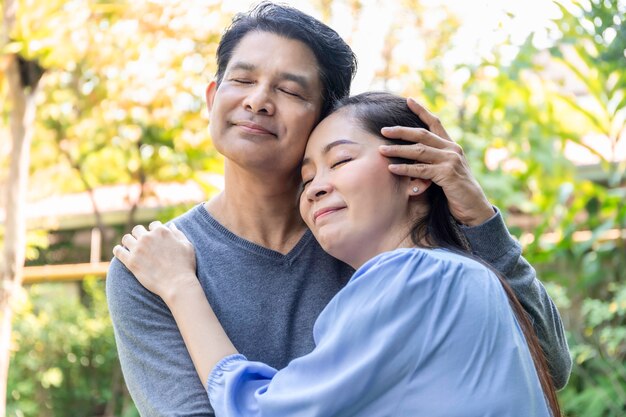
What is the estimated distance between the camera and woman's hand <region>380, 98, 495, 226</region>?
6.08ft

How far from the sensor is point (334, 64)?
214 cm

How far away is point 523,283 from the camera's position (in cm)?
201

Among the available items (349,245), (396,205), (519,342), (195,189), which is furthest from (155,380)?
(195,189)

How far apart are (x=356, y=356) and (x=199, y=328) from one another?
1.38 ft

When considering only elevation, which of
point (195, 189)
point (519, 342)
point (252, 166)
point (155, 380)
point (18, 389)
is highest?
point (252, 166)

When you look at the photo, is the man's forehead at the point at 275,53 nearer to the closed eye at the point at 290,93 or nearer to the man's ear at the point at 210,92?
the closed eye at the point at 290,93

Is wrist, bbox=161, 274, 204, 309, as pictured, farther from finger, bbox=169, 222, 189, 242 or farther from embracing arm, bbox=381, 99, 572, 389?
embracing arm, bbox=381, 99, 572, 389

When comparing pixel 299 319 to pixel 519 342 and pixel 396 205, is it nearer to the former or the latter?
pixel 396 205

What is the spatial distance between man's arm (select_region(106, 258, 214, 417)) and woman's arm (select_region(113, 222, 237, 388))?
1.4 inches

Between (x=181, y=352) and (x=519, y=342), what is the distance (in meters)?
0.71

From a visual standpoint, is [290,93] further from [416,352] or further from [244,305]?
[416,352]

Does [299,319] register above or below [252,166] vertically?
below

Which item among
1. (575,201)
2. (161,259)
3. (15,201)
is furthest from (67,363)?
(161,259)

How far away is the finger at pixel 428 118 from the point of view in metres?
1.95
